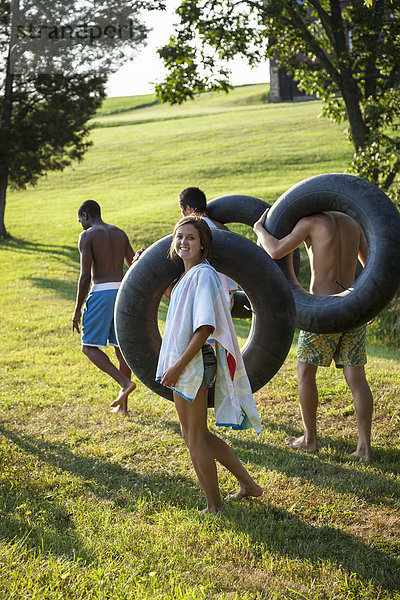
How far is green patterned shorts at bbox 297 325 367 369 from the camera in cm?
478

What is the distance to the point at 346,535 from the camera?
11.8 feet

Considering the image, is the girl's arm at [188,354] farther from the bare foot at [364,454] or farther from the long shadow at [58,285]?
the long shadow at [58,285]

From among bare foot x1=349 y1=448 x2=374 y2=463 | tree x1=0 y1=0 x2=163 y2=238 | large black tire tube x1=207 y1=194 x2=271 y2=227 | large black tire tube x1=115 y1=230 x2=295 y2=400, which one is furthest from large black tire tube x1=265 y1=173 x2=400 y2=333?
tree x1=0 y1=0 x2=163 y2=238

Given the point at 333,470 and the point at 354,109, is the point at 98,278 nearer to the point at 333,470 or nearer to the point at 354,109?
the point at 333,470

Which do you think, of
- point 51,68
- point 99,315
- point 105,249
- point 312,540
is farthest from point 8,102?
point 312,540

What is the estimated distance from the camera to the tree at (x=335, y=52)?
11.0 metres

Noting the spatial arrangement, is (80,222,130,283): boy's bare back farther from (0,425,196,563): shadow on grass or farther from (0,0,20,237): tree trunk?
(0,0,20,237): tree trunk

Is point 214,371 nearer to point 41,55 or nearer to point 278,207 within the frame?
point 278,207

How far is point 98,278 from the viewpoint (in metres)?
6.24

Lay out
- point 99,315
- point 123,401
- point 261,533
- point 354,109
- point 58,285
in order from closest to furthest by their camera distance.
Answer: point 261,533
point 123,401
point 99,315
point 354,109
point 58,285

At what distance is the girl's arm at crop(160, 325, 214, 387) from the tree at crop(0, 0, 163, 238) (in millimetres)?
18029

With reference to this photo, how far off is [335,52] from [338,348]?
8.77 meters

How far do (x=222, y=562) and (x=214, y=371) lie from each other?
1.05 meters

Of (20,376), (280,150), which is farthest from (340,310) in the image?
(280,150)
